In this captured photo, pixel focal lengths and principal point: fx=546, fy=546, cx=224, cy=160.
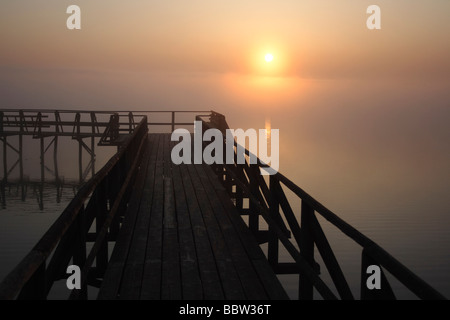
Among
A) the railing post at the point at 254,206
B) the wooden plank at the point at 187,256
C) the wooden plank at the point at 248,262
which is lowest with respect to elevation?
the wooden plank at the point at 248,262

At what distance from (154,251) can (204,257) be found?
0.66 m

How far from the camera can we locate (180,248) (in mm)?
6871

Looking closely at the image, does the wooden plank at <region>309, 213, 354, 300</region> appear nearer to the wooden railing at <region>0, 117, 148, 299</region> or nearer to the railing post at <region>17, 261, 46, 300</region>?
the wooden railing at <region>0, 117, 148, 299</region>

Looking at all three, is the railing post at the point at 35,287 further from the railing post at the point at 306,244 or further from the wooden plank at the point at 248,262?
the railing post at the point at 306,244

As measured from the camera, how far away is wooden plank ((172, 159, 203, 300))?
5273 mm

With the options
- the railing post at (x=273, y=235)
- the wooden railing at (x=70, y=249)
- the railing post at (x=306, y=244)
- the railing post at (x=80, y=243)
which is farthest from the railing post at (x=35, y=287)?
the railing post at (x=273, y=235)

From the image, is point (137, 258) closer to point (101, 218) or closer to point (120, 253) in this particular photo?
point (120, 253)

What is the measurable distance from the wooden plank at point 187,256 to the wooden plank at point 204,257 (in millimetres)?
53

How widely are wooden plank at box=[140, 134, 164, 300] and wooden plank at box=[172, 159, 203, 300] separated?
26cm

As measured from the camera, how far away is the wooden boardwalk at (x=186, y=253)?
5312 mm

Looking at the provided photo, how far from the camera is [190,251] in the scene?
6.74 meters

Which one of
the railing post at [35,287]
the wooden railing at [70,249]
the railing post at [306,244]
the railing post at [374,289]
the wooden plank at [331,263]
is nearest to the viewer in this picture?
the wooden railing at [70,249]
